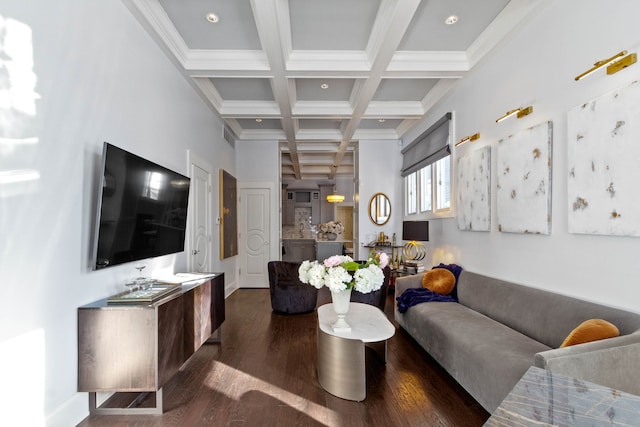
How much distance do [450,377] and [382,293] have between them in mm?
1692

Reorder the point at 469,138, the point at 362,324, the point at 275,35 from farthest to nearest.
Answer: the point at 469,138 → the point at 275,35 → the point at 362,324

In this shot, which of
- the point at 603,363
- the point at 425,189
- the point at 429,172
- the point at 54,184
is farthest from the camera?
the point at 425,189

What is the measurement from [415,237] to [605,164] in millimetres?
2927

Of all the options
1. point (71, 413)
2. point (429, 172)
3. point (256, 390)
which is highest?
point (429, 172)

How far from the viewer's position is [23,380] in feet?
5.40

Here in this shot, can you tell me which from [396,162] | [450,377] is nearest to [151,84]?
[450,377]

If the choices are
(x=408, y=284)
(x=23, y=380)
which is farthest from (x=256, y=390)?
(x=408, y=284)

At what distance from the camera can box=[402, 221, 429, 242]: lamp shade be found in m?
4.69

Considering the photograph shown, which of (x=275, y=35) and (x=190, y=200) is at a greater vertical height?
(x=275, y=35)

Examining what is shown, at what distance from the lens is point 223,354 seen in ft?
10.4

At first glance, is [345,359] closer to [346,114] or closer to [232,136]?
[346,114]

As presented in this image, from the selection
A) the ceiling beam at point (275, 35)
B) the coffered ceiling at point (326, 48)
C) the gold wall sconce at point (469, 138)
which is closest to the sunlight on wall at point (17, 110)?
the coffered ceiling at point (326, 48)

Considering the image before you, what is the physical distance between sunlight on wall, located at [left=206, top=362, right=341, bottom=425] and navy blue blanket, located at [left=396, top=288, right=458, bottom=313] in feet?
5.64

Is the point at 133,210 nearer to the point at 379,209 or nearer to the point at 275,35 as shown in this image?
the point at 275,35
